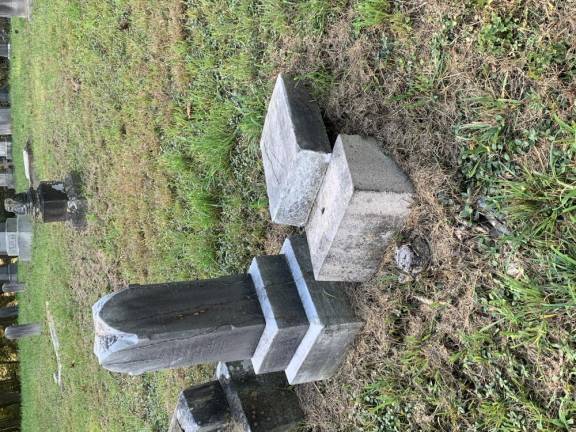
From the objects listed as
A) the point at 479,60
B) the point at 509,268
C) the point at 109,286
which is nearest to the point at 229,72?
the point at 479,60

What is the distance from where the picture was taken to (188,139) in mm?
4566

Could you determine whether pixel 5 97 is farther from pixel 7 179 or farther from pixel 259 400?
pixel 259 400

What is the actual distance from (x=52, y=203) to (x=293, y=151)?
5.38 m

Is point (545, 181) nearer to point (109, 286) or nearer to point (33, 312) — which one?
point (109, 286)

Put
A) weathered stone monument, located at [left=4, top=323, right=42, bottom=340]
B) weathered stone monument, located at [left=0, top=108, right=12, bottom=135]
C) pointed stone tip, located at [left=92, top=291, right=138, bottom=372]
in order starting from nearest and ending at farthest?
pointed stone tip, located at [left=92, top=291, right=138, bottom=372]
weathered stone monument, located at [left=4, top=323, right=42, bottom=340]
weathered stone monument, located at [left=0, top=108, right=12, bottom=135]

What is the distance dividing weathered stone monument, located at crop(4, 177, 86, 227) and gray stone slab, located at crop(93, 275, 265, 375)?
4.53 m

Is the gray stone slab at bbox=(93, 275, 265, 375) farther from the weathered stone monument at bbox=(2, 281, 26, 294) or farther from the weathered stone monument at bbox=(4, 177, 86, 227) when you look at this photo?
the weathered stone monument at bbox=(2, 281, 26, 294)

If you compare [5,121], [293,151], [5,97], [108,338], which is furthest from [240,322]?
[5,97]

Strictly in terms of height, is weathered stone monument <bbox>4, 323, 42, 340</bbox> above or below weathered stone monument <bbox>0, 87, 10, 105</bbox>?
below

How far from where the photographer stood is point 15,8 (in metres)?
10.3

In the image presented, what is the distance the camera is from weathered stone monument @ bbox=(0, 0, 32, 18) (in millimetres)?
10234

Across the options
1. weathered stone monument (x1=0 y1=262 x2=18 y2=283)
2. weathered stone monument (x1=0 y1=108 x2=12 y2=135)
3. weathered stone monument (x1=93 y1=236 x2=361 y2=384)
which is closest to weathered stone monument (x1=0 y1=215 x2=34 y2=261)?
weathered stone monument (x1=0 y1=262 x2=18 y2=283)

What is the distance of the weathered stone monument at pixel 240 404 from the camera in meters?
3.48

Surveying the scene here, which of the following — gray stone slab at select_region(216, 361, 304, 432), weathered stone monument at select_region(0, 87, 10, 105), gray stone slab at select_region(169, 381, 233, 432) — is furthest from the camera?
weathered stone monument at select_region(0, 87, 10, 105)
